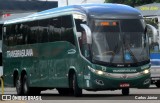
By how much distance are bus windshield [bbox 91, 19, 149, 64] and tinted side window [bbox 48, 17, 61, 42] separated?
252 centimetres

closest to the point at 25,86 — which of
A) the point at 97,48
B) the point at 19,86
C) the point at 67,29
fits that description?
the point at 19,86

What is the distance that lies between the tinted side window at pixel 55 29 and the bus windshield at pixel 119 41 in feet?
8.28

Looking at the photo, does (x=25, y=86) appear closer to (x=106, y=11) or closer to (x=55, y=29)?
(x=55, y=29)

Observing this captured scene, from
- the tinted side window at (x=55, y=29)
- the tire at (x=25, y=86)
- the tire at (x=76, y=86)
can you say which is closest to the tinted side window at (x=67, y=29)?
the tinted side window at (x=55, y=29)

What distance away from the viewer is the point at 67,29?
84.2 feet

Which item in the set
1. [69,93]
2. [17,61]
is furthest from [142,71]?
[17,61]

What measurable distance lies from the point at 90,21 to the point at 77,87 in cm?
255

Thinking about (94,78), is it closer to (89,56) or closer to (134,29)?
(89,56)

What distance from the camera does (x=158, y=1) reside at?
8856 centimetres

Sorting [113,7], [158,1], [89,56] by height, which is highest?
[113,7]

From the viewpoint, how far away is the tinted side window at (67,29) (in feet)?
82.9

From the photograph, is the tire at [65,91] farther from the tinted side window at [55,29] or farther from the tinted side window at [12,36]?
the tinted side window at [12,36]

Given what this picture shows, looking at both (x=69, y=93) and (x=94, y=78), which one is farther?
(x=69, y=93)

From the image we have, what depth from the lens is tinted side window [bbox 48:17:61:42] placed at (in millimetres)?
26578
